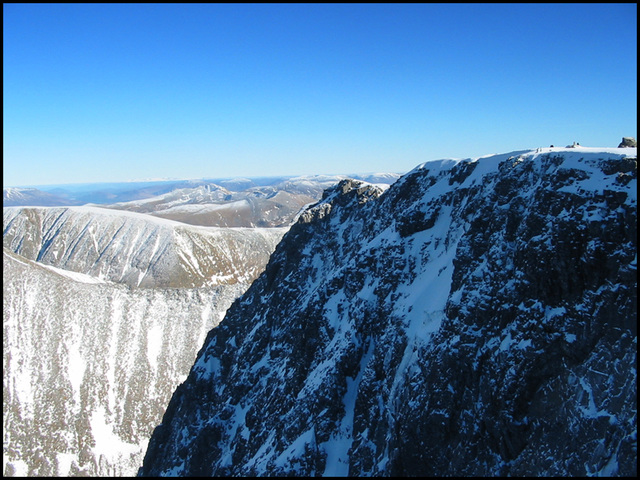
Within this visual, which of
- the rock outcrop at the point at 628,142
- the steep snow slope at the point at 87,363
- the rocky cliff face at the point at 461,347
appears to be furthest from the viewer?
the steep snow slope at the point at 87,363

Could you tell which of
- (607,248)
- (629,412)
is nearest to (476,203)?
(607,248)

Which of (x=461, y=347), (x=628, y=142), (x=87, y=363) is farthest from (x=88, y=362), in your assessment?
(x=628, y=142)

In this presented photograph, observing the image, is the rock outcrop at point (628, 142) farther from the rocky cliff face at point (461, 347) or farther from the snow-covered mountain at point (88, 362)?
the snow-covered mountain at point (88, 362)

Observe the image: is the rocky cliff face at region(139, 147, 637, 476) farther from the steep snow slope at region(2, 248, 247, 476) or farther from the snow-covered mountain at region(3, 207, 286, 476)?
the snow-covered mountain at region(3, 207, 286, 476)

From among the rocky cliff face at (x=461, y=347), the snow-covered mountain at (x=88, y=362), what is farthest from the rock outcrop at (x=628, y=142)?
the snow-covered mountain at (x=88, y=362)

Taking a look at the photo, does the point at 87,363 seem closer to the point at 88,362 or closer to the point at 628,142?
the point at 88,362

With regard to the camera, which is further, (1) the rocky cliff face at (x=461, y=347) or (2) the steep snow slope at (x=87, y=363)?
(2) the steep snow slope at (x=87, y=363)

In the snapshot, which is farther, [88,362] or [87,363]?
[88,362]

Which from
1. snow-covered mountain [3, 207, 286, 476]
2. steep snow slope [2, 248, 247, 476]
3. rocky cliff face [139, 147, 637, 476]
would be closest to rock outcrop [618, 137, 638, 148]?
rocky cliff face [139, 147, 637, 476]
